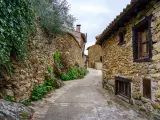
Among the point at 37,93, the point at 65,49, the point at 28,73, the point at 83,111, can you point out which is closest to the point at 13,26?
the point at 28,73

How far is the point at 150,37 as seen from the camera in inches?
169

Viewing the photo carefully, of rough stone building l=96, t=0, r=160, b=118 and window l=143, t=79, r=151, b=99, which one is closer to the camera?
rough stone building l=96, t=0, r=160, b=118

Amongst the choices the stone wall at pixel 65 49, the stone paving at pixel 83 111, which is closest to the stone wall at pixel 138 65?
the stone paving at pixel 83 111

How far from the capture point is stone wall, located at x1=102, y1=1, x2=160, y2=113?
13.1ft

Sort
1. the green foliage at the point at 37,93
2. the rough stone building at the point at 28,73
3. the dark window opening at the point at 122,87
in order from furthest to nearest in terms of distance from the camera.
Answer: the dark window opening at the point at 122,87 < the green foliage at the point at 37,93 < the rough stone building at the point at 28,73

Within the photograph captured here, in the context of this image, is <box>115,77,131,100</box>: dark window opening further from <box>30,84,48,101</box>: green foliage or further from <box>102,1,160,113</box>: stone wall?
<box>30,84,48,101</box>: green foliage

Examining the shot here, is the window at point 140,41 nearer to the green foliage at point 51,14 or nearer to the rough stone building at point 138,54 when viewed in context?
the rough stone building at point 138,54

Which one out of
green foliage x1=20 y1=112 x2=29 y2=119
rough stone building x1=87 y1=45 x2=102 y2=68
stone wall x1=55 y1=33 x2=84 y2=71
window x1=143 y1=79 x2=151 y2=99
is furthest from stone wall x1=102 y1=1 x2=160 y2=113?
rough stone building x1=87 y1=45 x2=102 y2=68

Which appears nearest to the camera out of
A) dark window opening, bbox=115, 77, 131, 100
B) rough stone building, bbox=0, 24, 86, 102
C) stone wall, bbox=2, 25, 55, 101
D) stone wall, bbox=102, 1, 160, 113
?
stone wall, bbox=102, 1, 160, 113

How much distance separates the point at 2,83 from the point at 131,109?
417cm

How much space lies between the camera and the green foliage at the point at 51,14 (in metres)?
7.39

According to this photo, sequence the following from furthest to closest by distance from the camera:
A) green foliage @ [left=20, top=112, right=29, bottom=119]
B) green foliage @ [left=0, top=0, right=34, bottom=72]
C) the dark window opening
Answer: the dark window opening, green foliage @ [left=20, top=112, right=29, bottom=119], green foliage @ [left=0, top=0, right=34, bottom=72]

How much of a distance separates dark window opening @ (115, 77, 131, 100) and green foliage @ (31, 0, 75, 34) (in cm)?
416

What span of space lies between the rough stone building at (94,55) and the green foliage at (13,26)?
83.3ft
